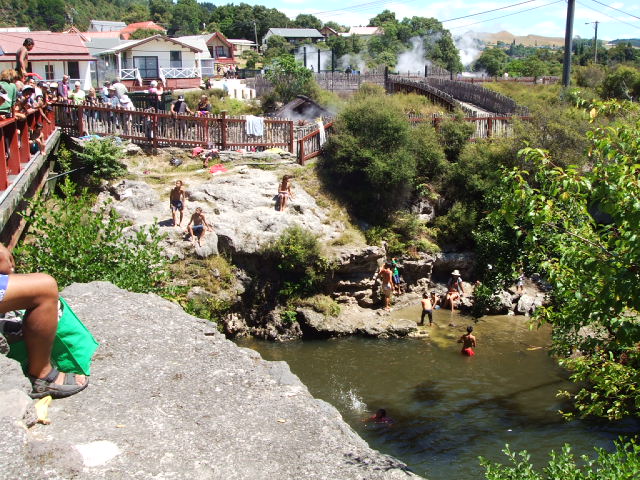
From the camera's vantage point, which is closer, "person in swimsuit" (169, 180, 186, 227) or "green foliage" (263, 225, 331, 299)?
"person in swimsuit" (169, 180, 186, 227)

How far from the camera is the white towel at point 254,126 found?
23812 mm

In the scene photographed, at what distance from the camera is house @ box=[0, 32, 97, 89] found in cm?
3562

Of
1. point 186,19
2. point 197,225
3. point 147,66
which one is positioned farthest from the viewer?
point 186,19

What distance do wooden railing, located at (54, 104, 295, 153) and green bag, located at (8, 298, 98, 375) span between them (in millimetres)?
17727

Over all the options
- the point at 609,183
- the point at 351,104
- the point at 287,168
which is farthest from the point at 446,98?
the point at 609,183

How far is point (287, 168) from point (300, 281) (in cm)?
460

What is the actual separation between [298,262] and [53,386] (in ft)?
46.4

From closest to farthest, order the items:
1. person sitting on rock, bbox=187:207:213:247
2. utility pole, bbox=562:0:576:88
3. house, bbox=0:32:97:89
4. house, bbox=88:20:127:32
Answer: person sitting on rock, bbox=187:207:213:247 < utility pole, bbox=562:0:576:88 < house, bbox=0:32:97:89 < house, bbox=88:20:127:32

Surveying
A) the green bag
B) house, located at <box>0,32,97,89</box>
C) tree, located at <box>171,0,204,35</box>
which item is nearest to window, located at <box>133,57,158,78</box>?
house, located at <box>0,32,97,89</box>

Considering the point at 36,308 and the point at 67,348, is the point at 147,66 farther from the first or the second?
the point at 36,308

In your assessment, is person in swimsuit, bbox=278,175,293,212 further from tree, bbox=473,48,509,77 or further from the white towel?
tree, bbox=473,48,509,77

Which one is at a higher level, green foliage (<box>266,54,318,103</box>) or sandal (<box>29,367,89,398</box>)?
green foliage (<box>266,54,318,103</box>)

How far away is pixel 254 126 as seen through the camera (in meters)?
24.0

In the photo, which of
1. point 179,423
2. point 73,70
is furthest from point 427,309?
point 73,70
